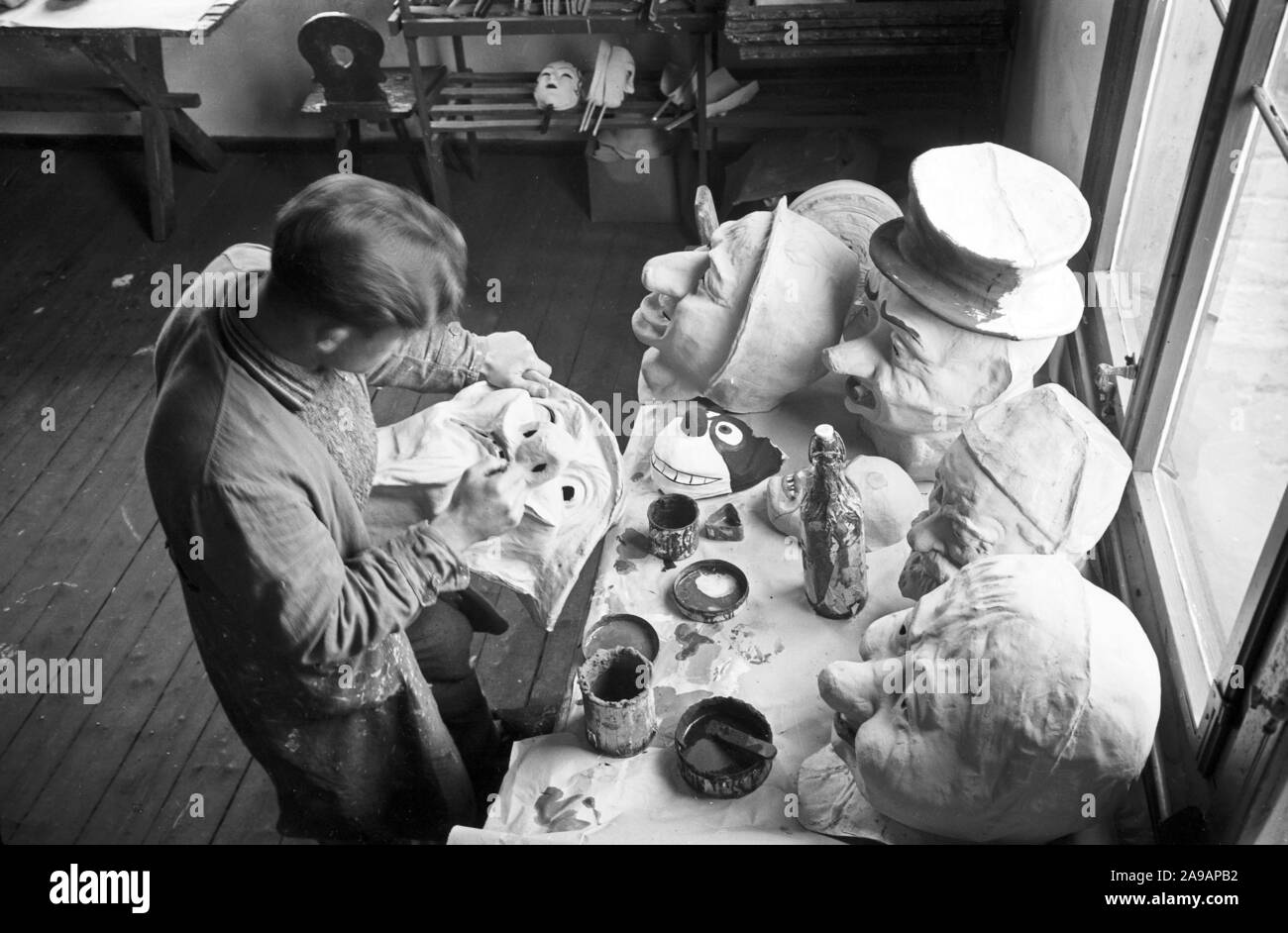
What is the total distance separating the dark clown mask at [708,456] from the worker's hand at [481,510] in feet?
2.25

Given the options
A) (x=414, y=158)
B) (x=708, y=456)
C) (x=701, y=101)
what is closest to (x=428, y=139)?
(x=414, y=158)

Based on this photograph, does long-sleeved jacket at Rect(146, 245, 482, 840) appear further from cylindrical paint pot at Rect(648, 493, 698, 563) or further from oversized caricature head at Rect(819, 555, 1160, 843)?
oversized caricature head at Rect(819, 555, 1160, 843)

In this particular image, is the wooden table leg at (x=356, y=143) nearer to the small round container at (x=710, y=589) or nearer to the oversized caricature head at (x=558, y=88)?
the oversized caricature head at (x=558, y=88)

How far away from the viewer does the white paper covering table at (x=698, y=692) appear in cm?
209

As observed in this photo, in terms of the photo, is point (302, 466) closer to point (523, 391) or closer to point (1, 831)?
point (523, 391)

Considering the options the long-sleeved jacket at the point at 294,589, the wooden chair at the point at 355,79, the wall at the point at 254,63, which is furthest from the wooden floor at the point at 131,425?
the long-sleeved jacket at the point at 294,589

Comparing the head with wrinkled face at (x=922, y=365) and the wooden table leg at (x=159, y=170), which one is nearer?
the head with wrinkled face at (x=922, y=365)

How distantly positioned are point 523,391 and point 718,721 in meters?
0.96

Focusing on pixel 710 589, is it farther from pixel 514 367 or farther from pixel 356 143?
pixel 356 143

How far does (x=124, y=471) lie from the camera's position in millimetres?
4480

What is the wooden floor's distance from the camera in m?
3.34

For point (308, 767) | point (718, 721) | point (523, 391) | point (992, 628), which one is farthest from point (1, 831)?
point (992, 628)

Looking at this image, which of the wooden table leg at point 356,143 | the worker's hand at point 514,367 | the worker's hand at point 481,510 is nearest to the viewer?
the worker's hand at point 481,510

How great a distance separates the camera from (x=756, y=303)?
2.73 m
